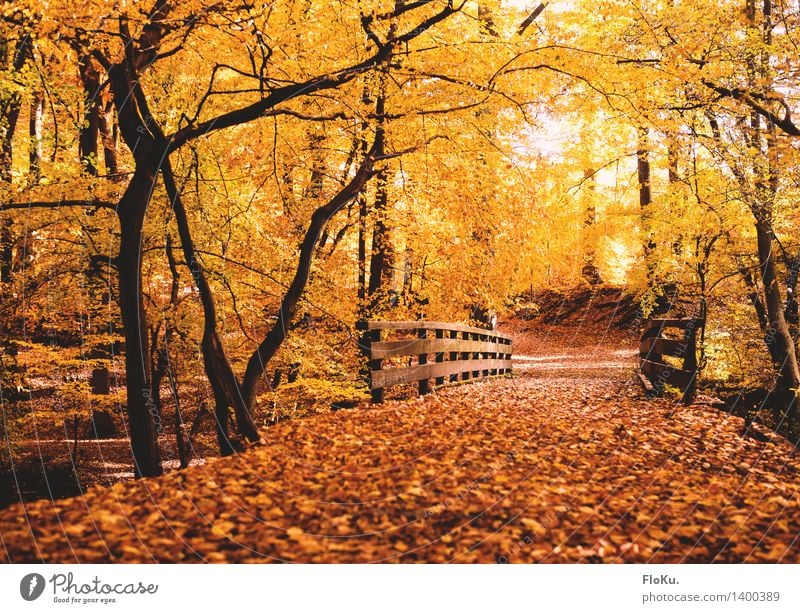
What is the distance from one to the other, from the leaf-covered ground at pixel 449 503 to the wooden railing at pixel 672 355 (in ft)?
7.24

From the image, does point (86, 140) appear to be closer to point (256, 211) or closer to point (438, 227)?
point (256, 211)

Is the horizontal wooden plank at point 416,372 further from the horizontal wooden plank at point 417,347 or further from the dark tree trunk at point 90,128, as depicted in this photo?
the dark tree trunk at point 90,128

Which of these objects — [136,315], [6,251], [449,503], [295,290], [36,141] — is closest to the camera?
[449,503]

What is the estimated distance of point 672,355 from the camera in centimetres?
975

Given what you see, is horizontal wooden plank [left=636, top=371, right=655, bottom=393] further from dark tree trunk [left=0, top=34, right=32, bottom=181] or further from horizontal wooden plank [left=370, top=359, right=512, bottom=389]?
dark tree trunk [left=0, top=34, right=32, bottom=181]

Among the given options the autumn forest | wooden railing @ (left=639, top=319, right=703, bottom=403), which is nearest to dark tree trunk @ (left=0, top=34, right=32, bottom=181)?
the autumn forest

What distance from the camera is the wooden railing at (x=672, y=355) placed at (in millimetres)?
9156

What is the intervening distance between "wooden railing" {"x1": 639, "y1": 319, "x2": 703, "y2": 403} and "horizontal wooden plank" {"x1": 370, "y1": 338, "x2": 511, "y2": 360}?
11.8 feet

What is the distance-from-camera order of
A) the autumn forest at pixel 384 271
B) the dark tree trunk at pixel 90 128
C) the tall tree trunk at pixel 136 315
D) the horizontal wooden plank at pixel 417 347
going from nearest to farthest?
the autumn forest at pixel 384 271 → the tall tree trunk at pixel 136 315 → the horizontal wooden plank at pixel 417 347 → the dark tree trunk at pixel 90 128

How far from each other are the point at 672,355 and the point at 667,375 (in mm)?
599

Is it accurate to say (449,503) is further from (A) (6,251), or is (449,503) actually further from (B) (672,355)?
(A) (6,251)

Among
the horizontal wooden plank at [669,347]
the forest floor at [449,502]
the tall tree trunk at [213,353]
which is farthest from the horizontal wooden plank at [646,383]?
the tall tree trunk at [213,353]

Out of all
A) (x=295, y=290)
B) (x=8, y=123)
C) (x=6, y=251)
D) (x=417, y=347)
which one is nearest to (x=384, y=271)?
(x=417, y=347)
